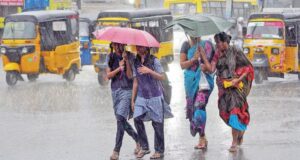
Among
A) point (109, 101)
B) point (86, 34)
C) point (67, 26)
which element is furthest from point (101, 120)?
point (86, 34)

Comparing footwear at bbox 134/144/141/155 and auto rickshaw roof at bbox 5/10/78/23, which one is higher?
auto rickshaw roof at bbox 5/10/78/23

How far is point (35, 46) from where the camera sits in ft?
72.3

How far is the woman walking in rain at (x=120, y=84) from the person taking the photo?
32.3 feet

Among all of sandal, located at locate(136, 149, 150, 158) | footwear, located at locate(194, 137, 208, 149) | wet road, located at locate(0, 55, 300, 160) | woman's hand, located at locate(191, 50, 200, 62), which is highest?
woman's hand, located at locate(191, 50, 200, 62)

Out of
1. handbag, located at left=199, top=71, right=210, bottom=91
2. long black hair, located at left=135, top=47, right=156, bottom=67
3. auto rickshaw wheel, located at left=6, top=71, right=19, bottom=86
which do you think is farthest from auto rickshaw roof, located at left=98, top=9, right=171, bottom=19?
long black hair, located at left=135, top=47, right=156, bottom=67

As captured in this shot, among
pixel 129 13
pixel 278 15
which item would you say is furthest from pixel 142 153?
pixel 129 13

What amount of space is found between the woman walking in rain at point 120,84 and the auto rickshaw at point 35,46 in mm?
12159

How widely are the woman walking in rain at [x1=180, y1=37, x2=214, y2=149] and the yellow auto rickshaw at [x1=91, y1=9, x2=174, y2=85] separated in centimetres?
1114

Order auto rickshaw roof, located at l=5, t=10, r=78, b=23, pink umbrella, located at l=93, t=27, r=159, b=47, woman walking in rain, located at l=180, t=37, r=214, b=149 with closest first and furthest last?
pink umbrella, located at l=93, t=27, r=159, b=47 < woman walking in rain, located at l=180, t=37, r=214, b=149 < auto rickshaw roof, located at l=5, t=10, r=78, b=23

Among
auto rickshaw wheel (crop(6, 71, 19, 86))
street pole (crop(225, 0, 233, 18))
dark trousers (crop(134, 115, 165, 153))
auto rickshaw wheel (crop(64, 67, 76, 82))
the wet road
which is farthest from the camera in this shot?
Result: street pole (crop(225, 0, 233, 18))

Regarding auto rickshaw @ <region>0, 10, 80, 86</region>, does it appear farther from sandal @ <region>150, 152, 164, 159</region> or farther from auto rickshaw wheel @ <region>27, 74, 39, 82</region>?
sandal @ <region>150, 152, 164, 159</region>

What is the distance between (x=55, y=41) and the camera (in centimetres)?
2280

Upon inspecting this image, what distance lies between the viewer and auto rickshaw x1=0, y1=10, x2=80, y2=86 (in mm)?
22031

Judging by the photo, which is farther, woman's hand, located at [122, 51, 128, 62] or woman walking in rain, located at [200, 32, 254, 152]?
woman walking in rain, located at [200, 32, 254, 152]
